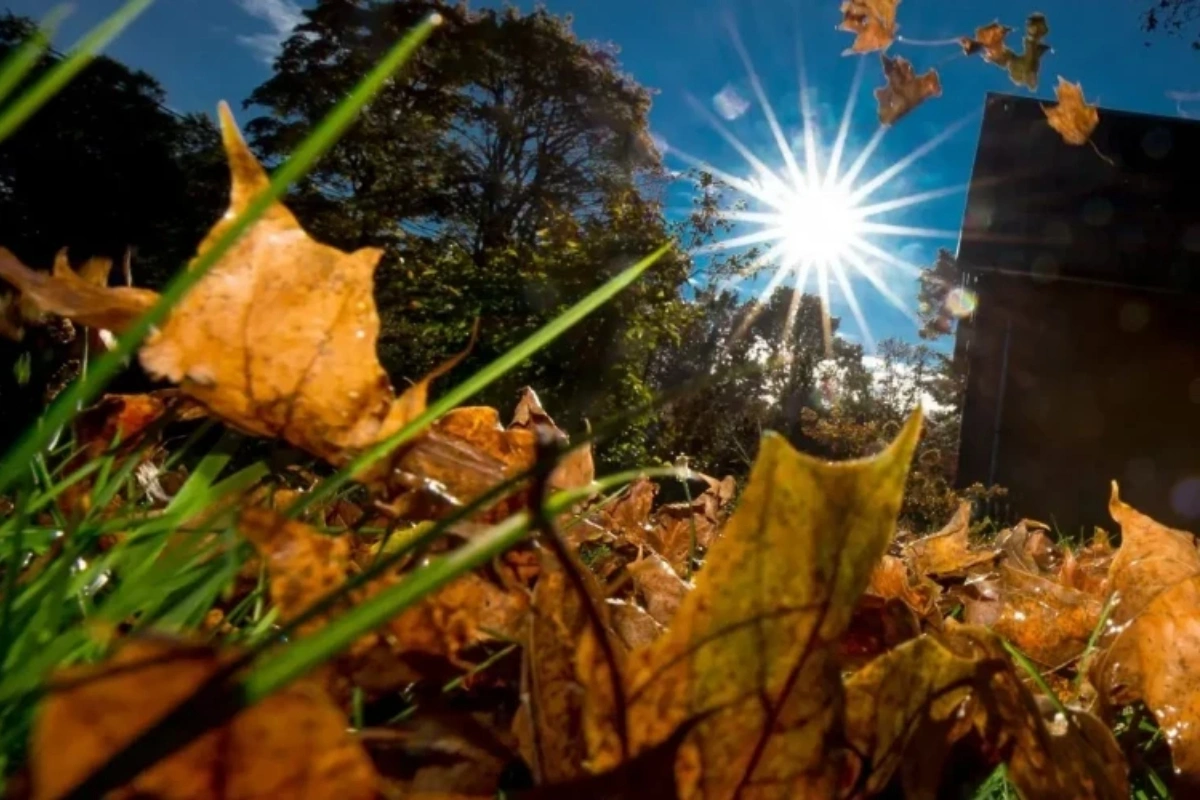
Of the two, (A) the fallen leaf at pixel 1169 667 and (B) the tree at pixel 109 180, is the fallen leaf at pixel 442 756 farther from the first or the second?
(B) the tree at pixel 109 180

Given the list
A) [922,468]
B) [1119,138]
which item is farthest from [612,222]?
[1119,138]

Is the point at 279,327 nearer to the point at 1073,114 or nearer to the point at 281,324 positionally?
the point at 281,324

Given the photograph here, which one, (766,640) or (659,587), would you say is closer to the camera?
(766,640)

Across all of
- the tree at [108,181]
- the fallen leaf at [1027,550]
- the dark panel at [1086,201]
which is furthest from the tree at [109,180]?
the fallen leaf at [1027,550]

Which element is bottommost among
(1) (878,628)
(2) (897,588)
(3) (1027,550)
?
(1) (878,628)

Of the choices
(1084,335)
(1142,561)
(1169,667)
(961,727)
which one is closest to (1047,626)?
(1142,561)

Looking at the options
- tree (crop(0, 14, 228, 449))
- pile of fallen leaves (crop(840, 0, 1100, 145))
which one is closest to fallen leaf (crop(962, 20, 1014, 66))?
pile of fallen leaves (crop(840, 0, 1100, 145))

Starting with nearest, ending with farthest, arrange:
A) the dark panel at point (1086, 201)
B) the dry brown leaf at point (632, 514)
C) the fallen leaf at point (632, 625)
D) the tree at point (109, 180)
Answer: the fallen leaf at point (632, 625), the dry brown leaf at point (632, 514), the dark panel at point (1086, 201), the tree at point (109, 180)

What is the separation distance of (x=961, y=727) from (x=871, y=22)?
3.21 ft

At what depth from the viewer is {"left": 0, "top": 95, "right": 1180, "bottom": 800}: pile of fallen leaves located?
28cm

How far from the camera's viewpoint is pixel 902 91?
3.85 feet

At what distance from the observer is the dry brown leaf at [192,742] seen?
233 mm

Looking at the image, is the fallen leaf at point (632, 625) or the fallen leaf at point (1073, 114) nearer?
the fallen leaf at point (632, 625)

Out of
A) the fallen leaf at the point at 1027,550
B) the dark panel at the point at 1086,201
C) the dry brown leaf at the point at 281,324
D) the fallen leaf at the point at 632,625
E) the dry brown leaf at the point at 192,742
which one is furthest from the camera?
the dark panel at the point at 1086,201
